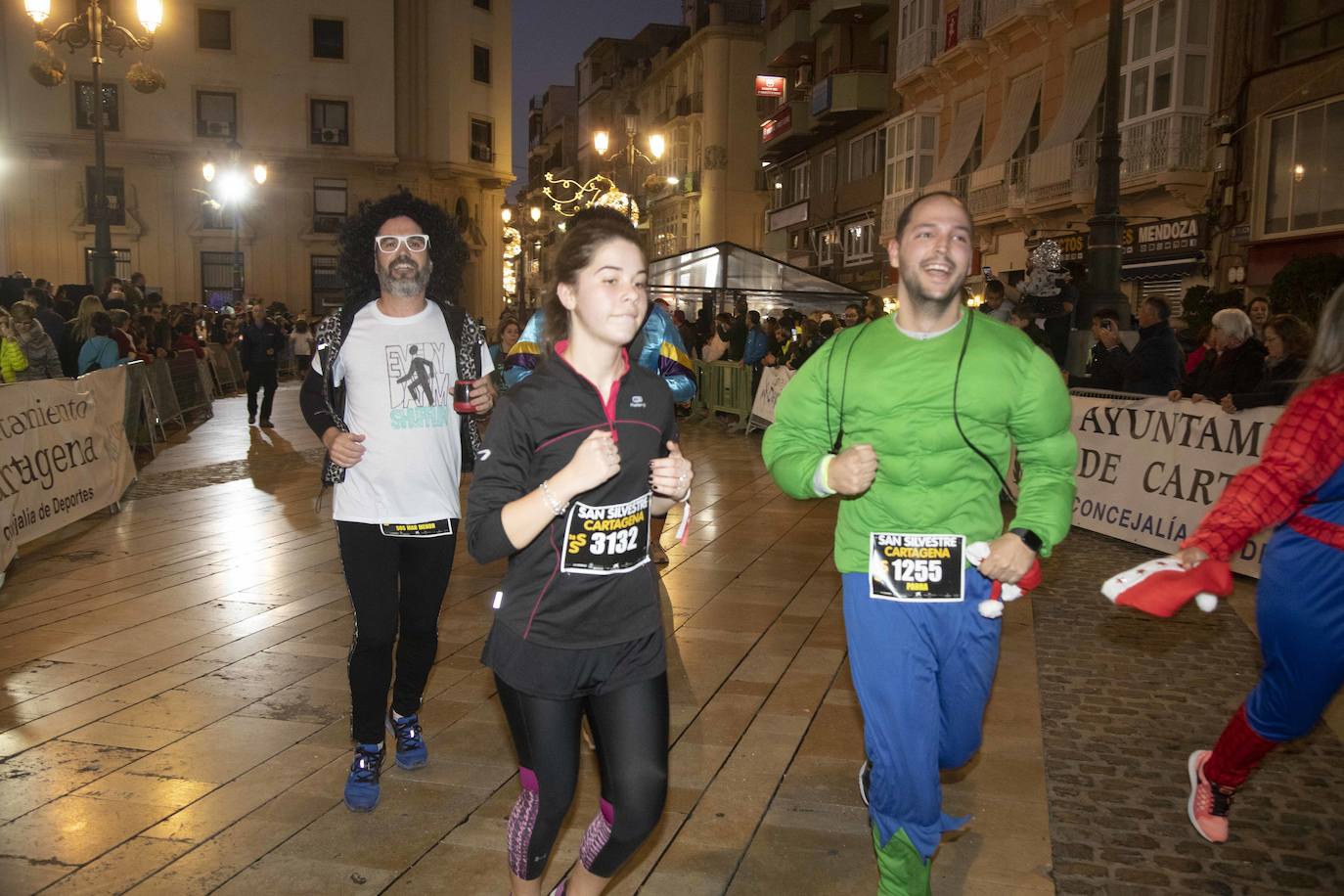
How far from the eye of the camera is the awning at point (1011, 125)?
24.9m

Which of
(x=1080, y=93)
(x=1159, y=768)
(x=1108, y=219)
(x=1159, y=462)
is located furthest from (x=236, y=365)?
(x=1159, y=768)

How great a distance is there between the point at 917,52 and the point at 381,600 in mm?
28888

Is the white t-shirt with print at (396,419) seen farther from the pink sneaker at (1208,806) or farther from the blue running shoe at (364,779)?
the pink sneaker at (1208,806)

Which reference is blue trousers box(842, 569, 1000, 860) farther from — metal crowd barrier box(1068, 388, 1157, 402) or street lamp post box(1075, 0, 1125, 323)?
street lamp post box(1075, 0, 1125, 323)

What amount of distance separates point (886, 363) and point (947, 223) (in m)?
0.43

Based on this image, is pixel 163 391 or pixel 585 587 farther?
pixel 163 391

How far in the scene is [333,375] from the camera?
409 centimetres

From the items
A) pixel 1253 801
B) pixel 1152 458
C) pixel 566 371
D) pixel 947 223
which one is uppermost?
pixel 947 223

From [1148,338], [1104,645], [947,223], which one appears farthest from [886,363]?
[1148,338]

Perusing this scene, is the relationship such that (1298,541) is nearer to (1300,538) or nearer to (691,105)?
(1300,538)

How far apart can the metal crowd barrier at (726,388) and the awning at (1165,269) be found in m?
6.58

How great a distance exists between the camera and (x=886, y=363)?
3244 mm

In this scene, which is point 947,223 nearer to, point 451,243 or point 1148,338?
point 451,243

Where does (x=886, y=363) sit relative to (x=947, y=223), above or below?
below
